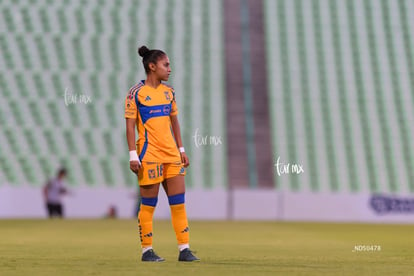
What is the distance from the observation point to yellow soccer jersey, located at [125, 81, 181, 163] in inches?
320

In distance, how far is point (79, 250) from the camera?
10.2 meters

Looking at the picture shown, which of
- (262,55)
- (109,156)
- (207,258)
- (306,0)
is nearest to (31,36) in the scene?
(109,156)

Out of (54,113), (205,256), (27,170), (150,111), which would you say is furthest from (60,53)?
(150,111)

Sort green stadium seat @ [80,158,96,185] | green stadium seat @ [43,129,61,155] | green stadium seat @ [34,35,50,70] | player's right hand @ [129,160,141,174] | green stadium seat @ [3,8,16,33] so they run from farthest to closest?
1. green stadium seat @ [3,8,16,33]
2. green stadium seat @ [34,35,50,70]
3. green stadium seat @ [43,129,61,155]
4. green stadium seat @ [80,158,96,185]
5. player's right hand @ [129,160,141,174]

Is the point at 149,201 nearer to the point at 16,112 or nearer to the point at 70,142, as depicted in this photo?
the point at 70,142

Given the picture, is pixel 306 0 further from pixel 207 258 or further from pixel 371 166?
pixel 207 258

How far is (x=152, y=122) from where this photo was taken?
26.8ft

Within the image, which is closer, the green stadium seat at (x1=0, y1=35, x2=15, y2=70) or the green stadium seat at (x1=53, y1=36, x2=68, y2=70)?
the green stadium seat at (x1=0, y1=35, x2=15, y2=70)

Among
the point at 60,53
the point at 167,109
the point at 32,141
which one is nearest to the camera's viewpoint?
the point at 167,109

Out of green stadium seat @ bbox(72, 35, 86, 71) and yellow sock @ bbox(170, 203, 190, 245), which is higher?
green stadium seat @ bbox(72, 35, 86, 71)

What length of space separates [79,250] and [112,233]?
4872 mm

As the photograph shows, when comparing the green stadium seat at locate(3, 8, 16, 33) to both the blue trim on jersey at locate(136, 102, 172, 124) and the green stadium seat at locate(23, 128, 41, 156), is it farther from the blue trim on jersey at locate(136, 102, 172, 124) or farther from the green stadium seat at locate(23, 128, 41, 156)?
the blue trim on jersey at locate(136, 102, 172, 124)

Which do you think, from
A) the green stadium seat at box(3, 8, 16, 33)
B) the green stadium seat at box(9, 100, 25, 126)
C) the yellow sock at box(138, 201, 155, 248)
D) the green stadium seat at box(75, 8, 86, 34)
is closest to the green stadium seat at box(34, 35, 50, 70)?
the green stadium seat at box(3, 8, 16, 33)

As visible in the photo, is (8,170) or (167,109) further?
(8,170)
